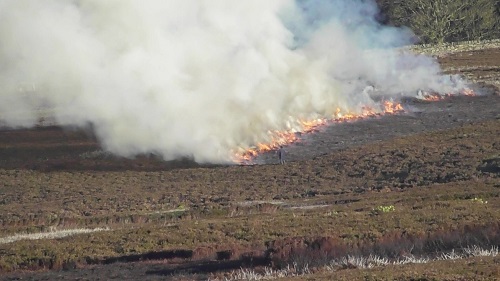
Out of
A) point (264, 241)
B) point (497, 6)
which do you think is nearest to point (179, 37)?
point (264, 241)

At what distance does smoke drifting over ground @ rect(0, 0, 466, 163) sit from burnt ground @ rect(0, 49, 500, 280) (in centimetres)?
226

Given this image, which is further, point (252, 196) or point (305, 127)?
point (305, 127)

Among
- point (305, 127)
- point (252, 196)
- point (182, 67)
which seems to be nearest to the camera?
point (252, 196)

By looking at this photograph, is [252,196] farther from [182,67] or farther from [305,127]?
[305,127]

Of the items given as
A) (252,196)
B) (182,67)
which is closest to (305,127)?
(182,67)

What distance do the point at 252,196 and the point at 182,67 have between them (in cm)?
1288

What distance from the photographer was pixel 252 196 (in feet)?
126

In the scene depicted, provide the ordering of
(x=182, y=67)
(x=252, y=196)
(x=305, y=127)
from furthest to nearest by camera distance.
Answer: (x=305, y=127)
(x=182, y=67)
(x=252, y=196)

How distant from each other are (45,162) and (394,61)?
35.1 metres

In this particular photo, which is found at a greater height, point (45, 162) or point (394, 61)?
point (394, 61)

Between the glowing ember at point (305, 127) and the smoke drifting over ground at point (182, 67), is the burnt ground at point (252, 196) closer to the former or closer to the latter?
the glowing ember at point (305, 127)

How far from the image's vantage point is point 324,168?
4472cm

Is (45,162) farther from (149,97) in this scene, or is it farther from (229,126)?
(229,126)

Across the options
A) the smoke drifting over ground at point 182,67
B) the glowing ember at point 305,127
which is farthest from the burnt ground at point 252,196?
the smoke drifting over ground at point 182,67
